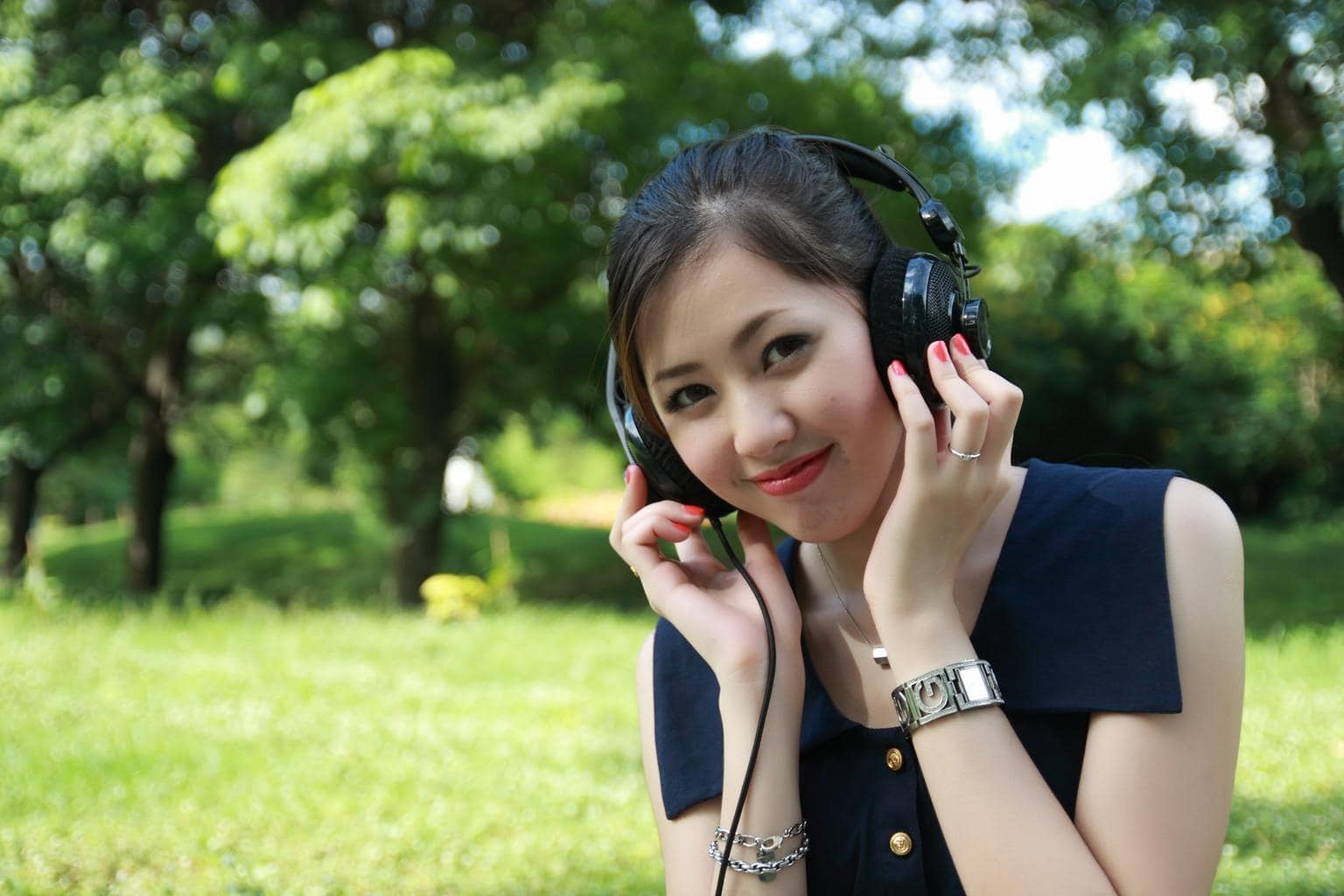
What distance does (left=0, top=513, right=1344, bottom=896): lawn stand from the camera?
3.82 metres

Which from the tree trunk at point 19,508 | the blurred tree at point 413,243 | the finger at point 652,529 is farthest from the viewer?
the tree trunk at point 19,508

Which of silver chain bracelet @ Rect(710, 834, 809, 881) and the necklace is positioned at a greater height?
the necklace

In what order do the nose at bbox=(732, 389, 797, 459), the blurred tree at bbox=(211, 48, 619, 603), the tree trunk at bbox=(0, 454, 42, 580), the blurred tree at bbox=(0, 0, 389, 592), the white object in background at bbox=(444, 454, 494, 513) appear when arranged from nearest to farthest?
1. the nose at bbox=(732, 389, 797, 459)
2. the blurred tree at bbox=(211, 48, 619, 603)
3. the blurred tree at bbox=(0, 0, 389, 592)
4. the white object in background at bbox=(444, 454, 494, 513)
5. the tree trunk at bbox=(0, 454, 42, 580)

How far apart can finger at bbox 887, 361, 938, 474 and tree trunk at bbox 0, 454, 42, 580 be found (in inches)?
540

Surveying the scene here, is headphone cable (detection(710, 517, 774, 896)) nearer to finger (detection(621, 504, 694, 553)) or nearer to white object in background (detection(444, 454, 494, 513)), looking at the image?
finger (detection(621, 504, 694, 553))

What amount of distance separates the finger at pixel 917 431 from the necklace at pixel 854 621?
0.30m

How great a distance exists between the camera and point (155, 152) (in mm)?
9219

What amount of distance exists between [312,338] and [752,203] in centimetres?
996

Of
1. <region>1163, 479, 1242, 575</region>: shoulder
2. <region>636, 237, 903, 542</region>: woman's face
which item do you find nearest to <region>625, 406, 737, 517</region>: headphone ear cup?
<region>636, 237, 903, 542</region>: woman's face

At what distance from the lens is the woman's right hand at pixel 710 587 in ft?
5.46

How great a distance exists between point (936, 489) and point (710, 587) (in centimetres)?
48

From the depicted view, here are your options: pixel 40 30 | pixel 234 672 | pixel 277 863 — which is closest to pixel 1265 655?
pixel 277 863

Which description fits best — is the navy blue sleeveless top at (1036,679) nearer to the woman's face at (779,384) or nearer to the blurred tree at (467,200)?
the woman's face at (779,384)

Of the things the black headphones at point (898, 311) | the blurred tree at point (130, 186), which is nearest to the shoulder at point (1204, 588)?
the black headphones at point (898, 311)
